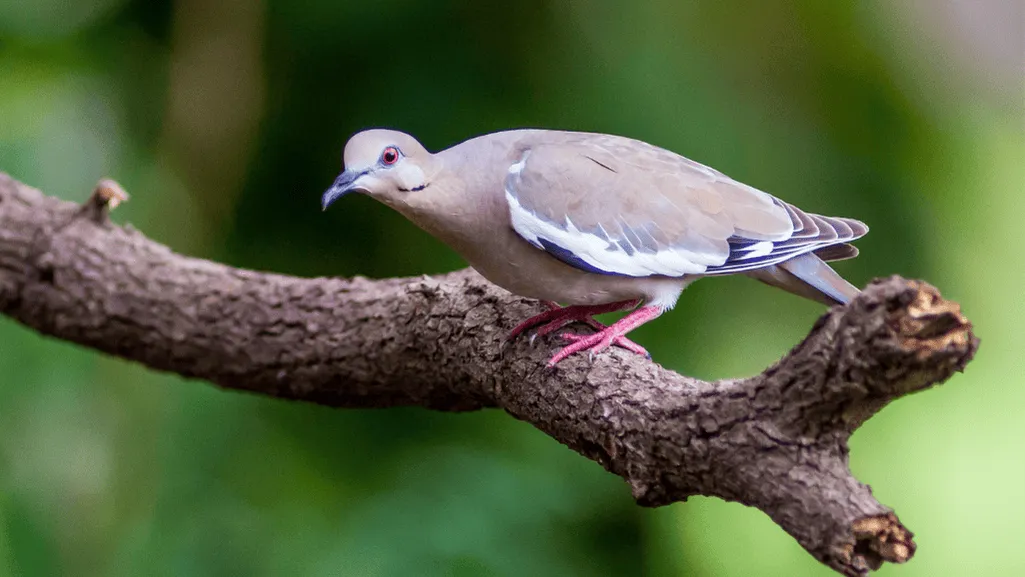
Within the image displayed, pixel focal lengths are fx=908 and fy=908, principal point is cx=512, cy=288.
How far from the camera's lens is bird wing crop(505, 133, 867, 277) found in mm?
1753

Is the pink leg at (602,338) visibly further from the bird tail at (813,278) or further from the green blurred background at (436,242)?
the green blurred background at (436,242)

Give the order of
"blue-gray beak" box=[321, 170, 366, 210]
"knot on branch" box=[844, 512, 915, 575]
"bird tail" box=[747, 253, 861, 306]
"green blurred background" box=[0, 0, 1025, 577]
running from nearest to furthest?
"knot on branch" box=[844, 512, 915, 575] → "blue-gray beak" box=[321, 170, 366, 210] → "bird tail" box=[747, 253, 861, 306] → "green blurred background" box=[0, 0, 1025, 577]

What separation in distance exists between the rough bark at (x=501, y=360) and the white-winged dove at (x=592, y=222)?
0.17 metres

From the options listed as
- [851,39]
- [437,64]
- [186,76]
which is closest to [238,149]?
[186,76]

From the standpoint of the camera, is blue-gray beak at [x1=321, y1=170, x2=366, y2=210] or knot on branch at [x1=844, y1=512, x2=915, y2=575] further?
blue-gray beak at [x1=321, y1=170, x2=366, y2=210]

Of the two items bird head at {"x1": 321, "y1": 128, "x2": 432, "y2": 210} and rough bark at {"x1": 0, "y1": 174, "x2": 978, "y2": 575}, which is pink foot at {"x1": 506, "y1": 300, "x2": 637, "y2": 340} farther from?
bird head at {"x1": 321, "y1": 128, "x2": 432, "y2": 210}

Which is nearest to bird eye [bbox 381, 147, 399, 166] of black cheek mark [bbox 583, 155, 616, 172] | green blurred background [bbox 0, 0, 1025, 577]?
black cheek mark [bbox 583, 155, 616, 172]

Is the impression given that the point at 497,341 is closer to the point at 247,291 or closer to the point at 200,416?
the point at 247,291

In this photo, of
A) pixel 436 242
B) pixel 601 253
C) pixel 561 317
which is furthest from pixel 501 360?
pixel 436 242

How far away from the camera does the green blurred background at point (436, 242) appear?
270 centimetres

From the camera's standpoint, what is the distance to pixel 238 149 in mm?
3055

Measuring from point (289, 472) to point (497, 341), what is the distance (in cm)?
128

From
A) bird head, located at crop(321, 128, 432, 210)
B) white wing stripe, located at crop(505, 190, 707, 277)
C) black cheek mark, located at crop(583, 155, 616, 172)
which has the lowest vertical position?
white wing stripe, located at crop(505, 190, 707, 277)

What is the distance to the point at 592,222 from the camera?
178cm
